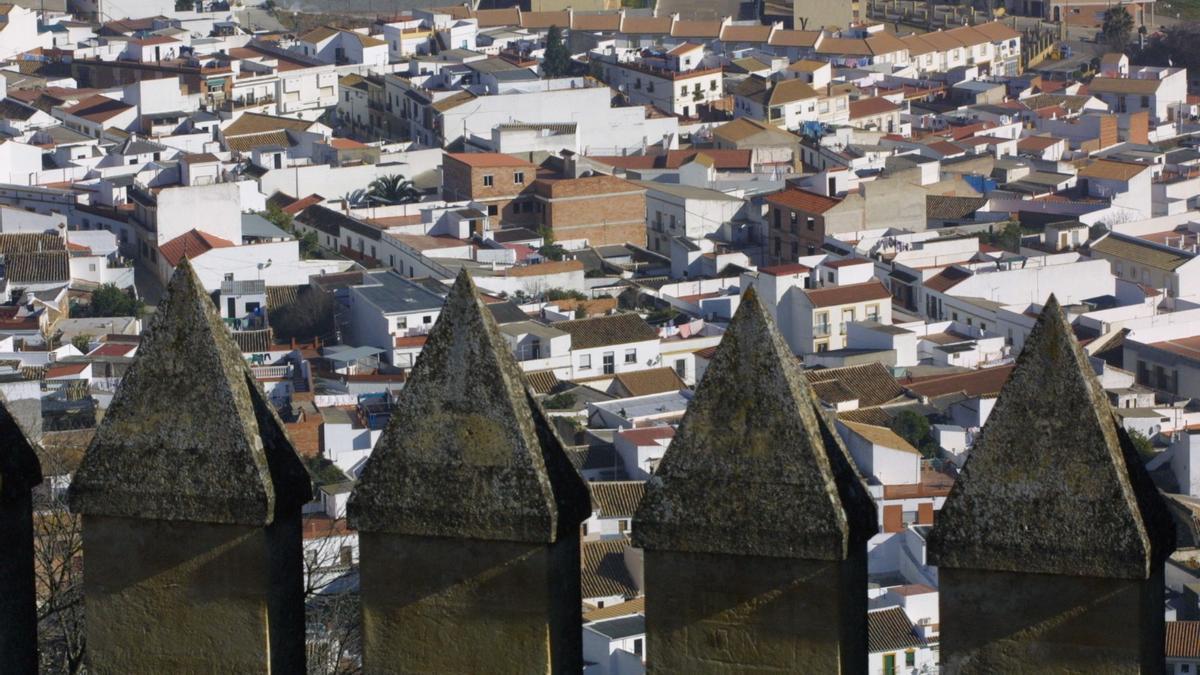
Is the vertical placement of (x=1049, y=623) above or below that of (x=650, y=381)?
above

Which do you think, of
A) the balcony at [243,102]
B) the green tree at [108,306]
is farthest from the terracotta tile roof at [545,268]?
the balcony at [243,102]

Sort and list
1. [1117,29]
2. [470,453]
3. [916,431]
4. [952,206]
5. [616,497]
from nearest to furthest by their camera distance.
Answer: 1. [470,453]
2. [616,497]
3. [916,431]
4. [952,206]
5. [1117,29]

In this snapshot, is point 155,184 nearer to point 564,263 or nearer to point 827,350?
point 564,263

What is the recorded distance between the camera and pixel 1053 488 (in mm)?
5816

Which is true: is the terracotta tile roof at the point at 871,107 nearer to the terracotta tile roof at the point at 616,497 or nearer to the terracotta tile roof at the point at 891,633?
the terracotta tile roof at the point at 616,497

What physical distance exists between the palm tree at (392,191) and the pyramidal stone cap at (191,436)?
48773 mm

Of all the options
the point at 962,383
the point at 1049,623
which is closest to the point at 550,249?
the point at 962,383

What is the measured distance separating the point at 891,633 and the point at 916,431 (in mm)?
10943

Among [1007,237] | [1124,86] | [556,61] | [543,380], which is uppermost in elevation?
[556,61]

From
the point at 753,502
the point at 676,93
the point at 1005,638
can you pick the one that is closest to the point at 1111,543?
the point at 1005,638

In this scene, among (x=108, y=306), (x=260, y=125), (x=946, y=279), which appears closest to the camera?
(x=108, y=306)

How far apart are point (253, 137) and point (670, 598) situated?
53.7 m

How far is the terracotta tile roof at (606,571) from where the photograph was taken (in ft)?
91.9

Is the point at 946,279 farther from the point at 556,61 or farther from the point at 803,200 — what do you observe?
the point at 556,61
